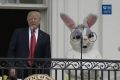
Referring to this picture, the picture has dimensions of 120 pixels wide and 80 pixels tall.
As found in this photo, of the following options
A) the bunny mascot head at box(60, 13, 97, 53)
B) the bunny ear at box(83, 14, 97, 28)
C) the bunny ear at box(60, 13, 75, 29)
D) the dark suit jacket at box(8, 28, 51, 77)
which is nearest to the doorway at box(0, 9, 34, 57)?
the bunny ear at box(60, 13, 75, 29)

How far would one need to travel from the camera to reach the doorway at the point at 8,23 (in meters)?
11.0

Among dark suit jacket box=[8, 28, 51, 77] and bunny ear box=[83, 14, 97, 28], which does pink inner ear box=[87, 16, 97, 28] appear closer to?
bunny ear box=[83, 14, 97, 28]

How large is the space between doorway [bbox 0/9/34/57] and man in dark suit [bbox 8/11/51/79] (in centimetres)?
246

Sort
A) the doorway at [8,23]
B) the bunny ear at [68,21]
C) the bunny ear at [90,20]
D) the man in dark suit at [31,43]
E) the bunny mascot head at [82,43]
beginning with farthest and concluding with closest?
the doorway at [8,23], the bunny ear at [68,21], the bunny ear at [90,20], the bunny mascot head at [82,43], the man in dark suit at [31,43]

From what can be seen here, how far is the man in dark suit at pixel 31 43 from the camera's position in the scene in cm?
828

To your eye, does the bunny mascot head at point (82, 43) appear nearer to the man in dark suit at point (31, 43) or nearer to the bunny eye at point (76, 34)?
the bunny eye at point (76, 34)

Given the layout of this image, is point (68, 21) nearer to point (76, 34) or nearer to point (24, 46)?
point (76, 34)

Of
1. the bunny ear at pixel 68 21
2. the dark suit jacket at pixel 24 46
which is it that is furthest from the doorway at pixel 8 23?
the dark suit jacket at pixel 24 46

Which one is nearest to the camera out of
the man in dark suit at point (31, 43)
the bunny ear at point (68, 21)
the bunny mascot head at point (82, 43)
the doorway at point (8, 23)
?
the man in dark suit at point (31, 43)

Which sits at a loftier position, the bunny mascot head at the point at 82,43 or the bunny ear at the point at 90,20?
the bunny ear at the point at 90,20

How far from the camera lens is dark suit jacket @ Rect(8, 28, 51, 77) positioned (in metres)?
8.31

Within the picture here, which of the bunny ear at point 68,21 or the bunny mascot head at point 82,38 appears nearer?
the bunny mascot head at point 82,38

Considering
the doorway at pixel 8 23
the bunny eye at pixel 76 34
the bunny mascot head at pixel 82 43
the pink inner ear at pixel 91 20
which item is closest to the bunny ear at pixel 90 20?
the pink inner ear at pixel 91 20

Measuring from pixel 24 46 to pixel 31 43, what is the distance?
4.3 inches
